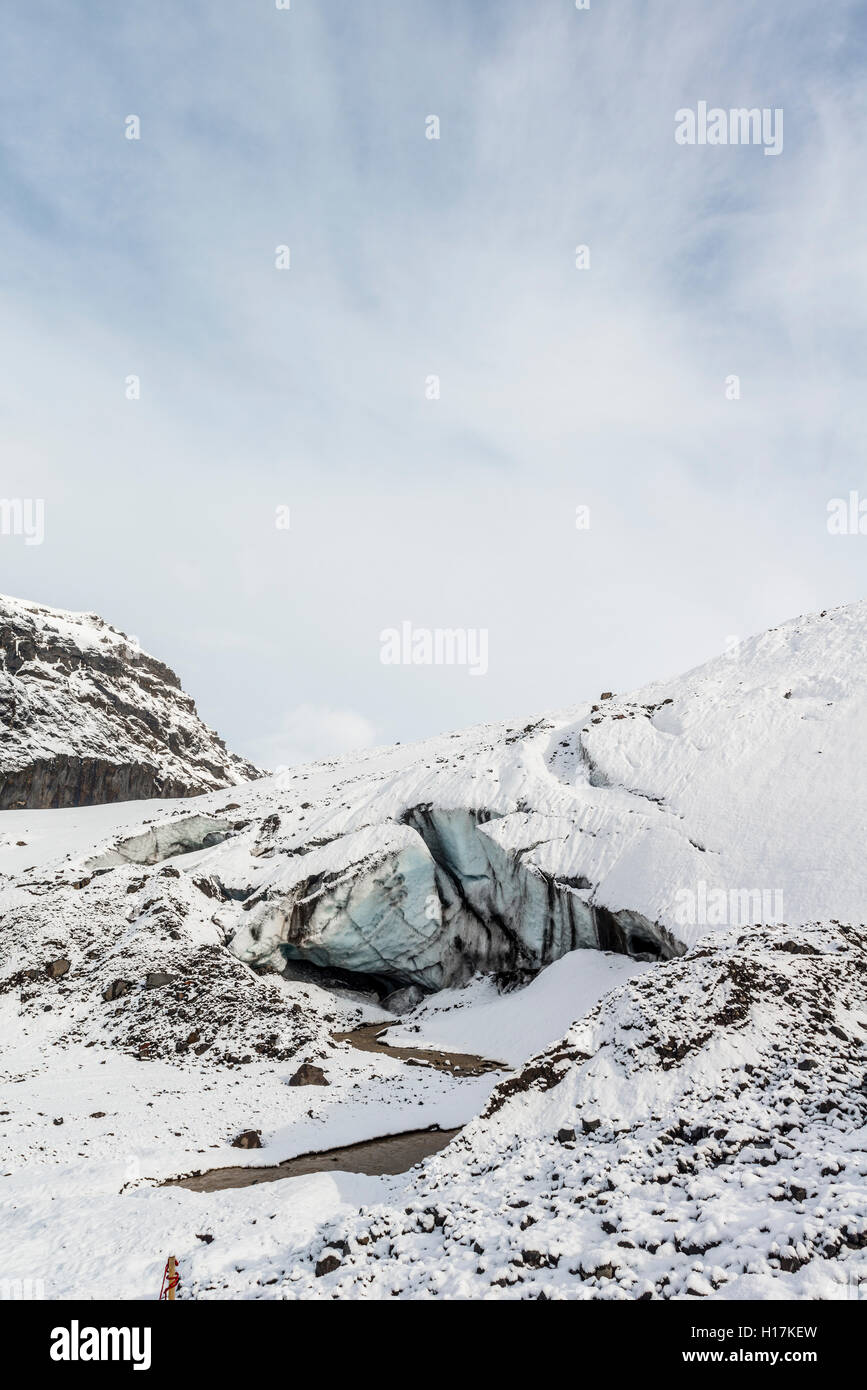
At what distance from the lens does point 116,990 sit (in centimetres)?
3284

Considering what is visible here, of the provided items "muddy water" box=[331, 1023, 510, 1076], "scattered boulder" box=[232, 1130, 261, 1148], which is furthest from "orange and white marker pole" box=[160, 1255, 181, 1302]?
"muddy water" box=[331, 1023, 510, 1076]

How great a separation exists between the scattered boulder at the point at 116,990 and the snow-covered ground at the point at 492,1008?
4.7 inches

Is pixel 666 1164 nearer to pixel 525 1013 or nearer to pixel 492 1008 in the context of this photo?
pixel 525 1013

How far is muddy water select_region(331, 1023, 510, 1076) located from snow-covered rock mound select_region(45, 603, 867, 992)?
5891 millimetres

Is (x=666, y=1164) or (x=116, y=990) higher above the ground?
(x=666, y=1164)

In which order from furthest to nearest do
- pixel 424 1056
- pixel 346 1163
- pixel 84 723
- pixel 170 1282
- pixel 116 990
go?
pixel 84 723, pixel 116 990, pixel 424 1056, pixel 346 1163, pixel 170 1282

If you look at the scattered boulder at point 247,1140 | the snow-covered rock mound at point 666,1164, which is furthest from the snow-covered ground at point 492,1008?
the scattered boulder at point 247,1140

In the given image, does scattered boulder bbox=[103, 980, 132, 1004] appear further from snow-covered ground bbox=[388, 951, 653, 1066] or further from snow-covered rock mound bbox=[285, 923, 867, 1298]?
snow-covered rock mound bbox=[285, 923, 867, 1298]

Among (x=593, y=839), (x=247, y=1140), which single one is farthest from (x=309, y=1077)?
(x=593, y=839)

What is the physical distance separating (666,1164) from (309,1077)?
55.3 feet

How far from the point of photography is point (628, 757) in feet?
128

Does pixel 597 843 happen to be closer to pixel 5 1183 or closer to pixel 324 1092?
pixel 324 1092
